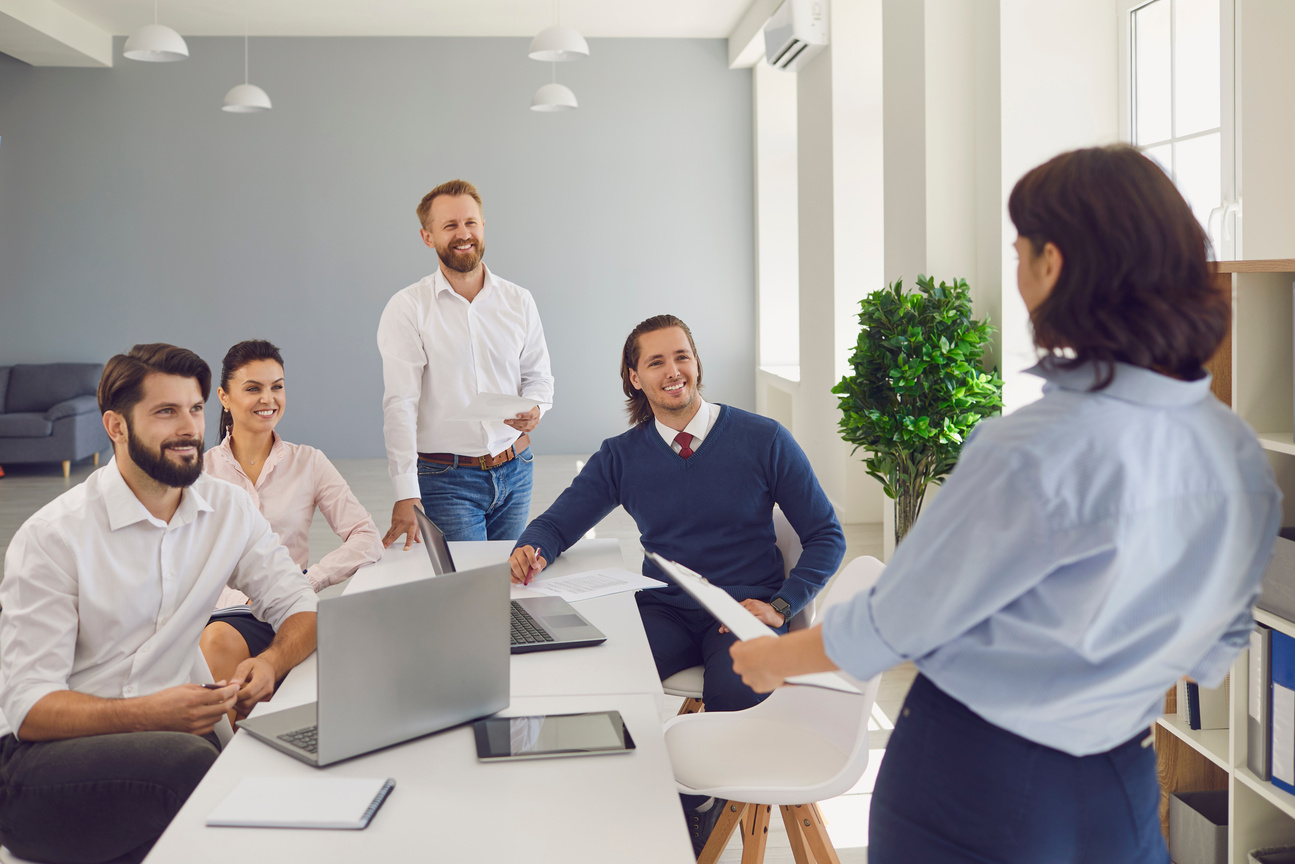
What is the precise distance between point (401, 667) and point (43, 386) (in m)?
8.73

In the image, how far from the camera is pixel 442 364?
3.26 m

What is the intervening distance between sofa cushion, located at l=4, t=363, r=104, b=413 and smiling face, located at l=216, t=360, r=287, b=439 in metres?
6.77

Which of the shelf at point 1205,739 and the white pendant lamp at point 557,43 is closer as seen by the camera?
the shelf at point 1205,739

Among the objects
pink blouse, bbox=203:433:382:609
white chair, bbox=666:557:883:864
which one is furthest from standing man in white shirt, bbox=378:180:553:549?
white chair, bbox=666:557:883:864

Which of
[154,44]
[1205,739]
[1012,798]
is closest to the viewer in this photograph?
[1012,798]

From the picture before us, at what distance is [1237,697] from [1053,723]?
1.25 m

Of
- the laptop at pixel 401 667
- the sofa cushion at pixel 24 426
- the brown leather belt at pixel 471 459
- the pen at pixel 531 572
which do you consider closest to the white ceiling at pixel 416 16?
the sofa cushion at pixel 24 426

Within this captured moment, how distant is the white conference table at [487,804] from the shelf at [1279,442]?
127cm

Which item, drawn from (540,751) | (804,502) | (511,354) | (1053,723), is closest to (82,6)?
(511,354)

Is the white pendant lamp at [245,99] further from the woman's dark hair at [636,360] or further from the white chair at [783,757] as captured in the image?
the white chair at [783,757]

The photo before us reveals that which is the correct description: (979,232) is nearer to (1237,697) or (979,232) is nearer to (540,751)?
(1237,697)

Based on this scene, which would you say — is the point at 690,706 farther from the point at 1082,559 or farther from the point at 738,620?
the point at 1082,559

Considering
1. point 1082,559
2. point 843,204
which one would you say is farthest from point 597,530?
point 1082,559

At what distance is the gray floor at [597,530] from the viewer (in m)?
2.52
